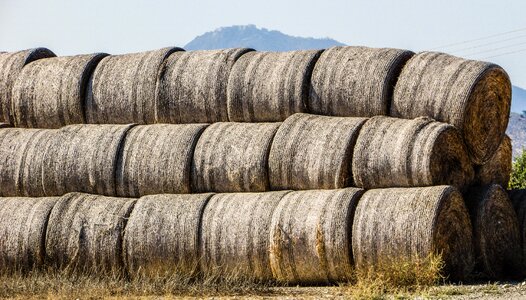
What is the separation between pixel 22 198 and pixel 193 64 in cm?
308

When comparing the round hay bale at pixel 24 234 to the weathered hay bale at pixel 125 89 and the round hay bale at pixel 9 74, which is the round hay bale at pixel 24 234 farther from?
the round hay bale at pixel 9 74

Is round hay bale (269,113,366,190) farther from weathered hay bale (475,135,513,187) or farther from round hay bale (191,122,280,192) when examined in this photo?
weathered hay bale (475,135,513,187)

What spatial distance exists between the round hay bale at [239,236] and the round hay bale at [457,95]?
2.03 meters

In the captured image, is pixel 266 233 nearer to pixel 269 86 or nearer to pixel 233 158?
pixel 233 158

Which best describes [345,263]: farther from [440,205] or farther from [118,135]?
[118,135]

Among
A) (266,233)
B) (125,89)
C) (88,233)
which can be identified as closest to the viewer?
(266,233)

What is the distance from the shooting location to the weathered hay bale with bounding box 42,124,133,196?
1580 centimetres

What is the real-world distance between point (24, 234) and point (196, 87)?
10.2 ft

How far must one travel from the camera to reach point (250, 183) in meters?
14.9

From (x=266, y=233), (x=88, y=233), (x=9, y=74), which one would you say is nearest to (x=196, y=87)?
(x=88, y=233)

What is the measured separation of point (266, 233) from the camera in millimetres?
14211

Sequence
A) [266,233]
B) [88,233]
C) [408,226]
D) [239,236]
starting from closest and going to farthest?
[408,226], [266,233], [239,236], [88,233]

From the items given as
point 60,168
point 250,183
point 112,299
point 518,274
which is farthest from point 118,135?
point 518,274

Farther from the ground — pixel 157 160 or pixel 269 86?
pixel 269 86
